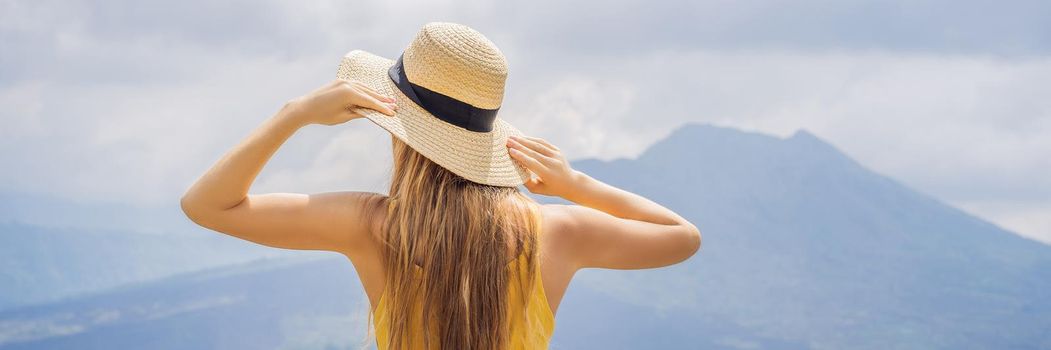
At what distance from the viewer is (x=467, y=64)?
6.45ft

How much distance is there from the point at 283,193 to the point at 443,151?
311 millimetres

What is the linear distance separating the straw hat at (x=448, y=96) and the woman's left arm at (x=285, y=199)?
7 centimetres

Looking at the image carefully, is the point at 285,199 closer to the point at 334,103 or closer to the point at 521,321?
the point at 334,103

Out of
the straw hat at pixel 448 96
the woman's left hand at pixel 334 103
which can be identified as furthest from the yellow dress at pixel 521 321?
the woman's left hand at pixel 334 103

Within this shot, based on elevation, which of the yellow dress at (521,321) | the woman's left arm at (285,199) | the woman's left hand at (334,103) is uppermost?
the woman's left hand at (334,103)

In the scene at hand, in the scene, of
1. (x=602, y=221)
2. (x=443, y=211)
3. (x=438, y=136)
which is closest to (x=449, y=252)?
(x=443, y=211)

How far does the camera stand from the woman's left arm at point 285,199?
1.81m

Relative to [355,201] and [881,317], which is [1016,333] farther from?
[355,201]

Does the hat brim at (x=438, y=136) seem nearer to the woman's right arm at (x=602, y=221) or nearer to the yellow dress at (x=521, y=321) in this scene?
the woman's right arm at (x=602, y=221)

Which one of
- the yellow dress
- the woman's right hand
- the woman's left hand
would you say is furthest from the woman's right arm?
the woman's left hand

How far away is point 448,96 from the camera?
1.97 meters

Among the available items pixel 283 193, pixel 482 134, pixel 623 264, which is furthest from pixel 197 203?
pixel 623 264

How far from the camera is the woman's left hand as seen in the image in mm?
1808

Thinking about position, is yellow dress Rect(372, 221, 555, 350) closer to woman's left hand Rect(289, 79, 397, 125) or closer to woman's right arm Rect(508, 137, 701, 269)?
woman's right arm Rect(508, 137, 701, 269)
